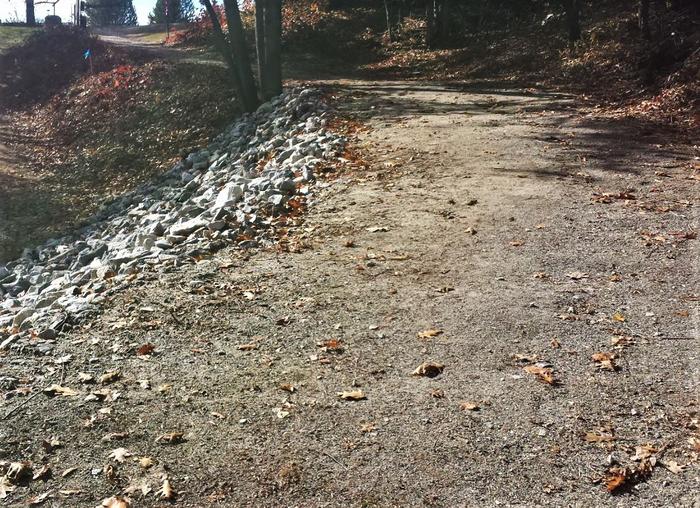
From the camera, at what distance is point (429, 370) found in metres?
4.29

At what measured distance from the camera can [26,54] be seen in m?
28.0

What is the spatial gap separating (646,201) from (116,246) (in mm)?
6699

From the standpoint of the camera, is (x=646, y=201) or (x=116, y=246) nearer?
(x=646, y=201)

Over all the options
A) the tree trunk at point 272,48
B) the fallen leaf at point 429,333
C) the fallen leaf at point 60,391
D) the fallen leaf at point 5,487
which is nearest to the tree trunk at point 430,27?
the tree trunk at point 272,48

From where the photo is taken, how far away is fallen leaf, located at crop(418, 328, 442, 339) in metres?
4.75

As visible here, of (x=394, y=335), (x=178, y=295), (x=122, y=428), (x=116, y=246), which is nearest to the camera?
(x=122, y=428)

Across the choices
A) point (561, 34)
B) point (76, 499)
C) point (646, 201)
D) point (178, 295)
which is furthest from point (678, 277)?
point (561, 34)

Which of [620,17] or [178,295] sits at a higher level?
[620,17]

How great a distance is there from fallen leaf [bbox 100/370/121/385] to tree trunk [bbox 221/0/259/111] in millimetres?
11140

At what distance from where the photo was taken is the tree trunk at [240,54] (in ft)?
46.2

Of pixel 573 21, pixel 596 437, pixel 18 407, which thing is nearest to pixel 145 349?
pixel 18 407

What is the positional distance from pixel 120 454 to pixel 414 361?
1963 mm

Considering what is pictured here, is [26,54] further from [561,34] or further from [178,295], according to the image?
[178,295]

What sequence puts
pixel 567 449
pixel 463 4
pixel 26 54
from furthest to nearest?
pixel 26 54, pixel 463 4, pixel 567 449
